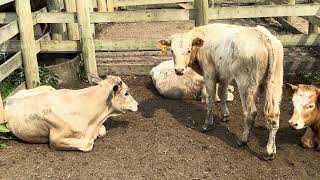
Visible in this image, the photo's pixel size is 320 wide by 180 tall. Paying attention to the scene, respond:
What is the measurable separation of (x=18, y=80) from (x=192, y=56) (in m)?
3.64

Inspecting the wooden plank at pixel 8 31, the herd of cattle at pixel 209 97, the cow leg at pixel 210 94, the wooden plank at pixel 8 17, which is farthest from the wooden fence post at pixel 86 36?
the cow leg at pixel 210 94

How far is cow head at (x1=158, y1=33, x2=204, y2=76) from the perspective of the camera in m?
6.25

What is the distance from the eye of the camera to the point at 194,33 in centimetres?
648

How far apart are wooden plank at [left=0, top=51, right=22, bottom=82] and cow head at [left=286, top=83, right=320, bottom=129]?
457 cm

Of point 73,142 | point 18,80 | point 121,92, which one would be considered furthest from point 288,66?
point 18,80

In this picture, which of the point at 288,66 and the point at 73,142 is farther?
the point at 288,66

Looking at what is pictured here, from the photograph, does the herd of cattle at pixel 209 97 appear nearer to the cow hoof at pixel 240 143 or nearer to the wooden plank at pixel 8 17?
the cow hoof at pixel 240 143

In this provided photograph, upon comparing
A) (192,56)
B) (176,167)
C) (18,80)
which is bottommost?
(176,167)

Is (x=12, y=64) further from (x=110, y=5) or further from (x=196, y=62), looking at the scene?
(x=110, y=5)

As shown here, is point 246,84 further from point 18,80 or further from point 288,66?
point 18,80

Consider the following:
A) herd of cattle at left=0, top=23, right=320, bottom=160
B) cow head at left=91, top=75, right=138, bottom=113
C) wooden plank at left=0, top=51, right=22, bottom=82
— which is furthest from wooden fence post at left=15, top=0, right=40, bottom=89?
cow head at left=91, top=75, right=138, bottom=113

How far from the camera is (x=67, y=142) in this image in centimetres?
593

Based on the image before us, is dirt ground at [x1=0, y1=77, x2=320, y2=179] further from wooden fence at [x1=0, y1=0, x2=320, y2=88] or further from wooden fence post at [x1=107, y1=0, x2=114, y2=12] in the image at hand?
wooden fence post at [x1=107, y1=0, x2=114, y2=12]

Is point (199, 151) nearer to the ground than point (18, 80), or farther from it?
nearer to the ground
